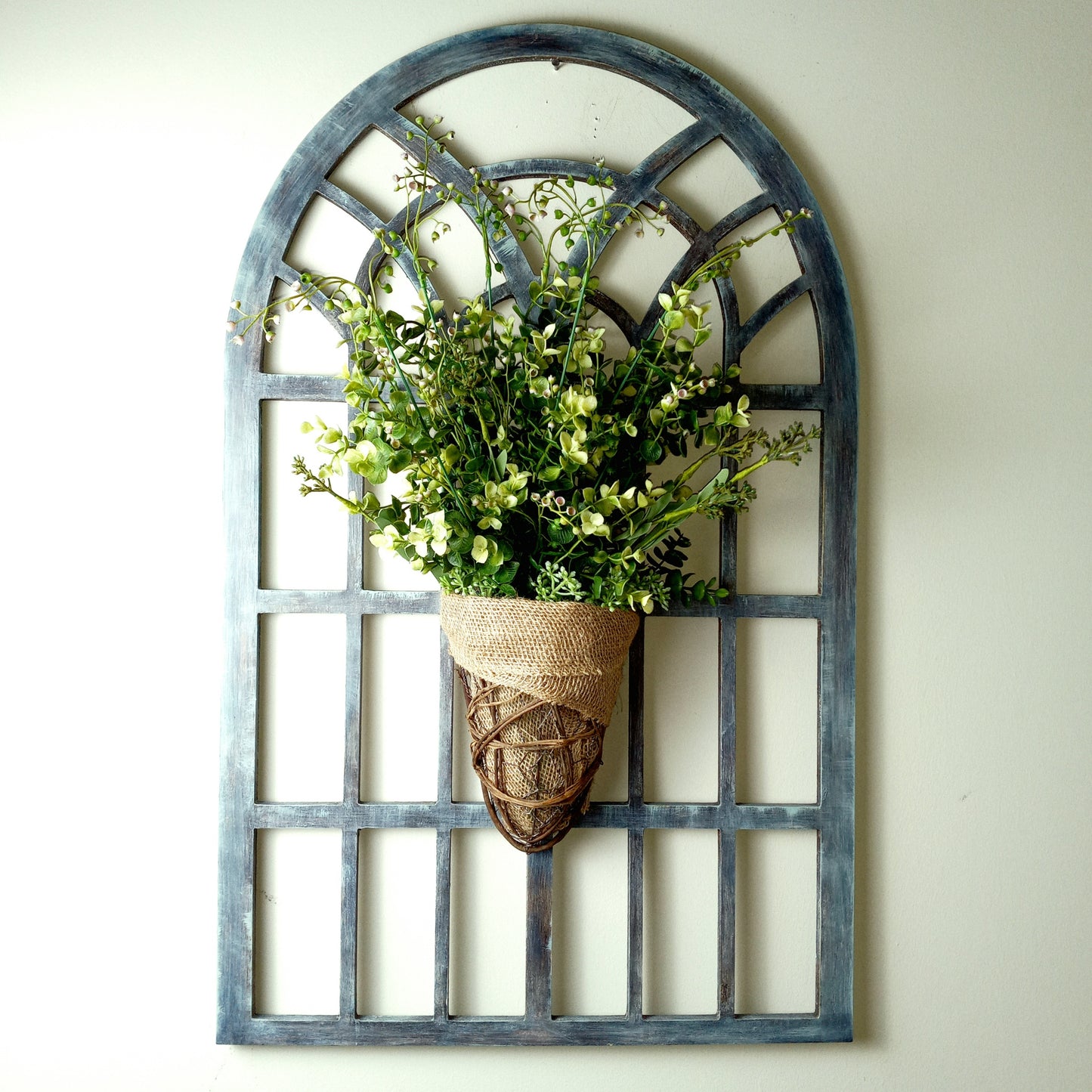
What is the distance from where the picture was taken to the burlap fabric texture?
965 mm

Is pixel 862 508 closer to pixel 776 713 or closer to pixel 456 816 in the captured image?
pixel 776 713

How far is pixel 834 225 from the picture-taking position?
123 centimetres

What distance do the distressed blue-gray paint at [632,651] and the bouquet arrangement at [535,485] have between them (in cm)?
10

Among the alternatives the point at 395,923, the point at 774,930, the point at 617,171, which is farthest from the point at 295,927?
the point at 617,171

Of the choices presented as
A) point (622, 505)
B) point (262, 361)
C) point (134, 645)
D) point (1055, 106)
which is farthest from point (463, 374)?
point (1055, 106)

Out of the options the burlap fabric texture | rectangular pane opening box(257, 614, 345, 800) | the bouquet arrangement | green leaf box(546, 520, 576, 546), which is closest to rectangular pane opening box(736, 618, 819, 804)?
the bouquet arrangement

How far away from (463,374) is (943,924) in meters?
1.02

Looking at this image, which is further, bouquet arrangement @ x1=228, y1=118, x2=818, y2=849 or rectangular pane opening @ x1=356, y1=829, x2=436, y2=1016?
rectangular pane opening @ x1=356, y1=829, x2=436, y2=1016

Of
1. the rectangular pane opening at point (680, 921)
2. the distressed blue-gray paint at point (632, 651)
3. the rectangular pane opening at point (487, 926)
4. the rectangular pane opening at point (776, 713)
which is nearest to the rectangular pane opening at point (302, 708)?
the distressed blue-gray paint at point (632, 651)

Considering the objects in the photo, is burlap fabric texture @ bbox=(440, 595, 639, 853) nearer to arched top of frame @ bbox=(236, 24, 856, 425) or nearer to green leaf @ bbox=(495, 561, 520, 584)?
green leaf @ bbox=(495, 561, 520, 584)

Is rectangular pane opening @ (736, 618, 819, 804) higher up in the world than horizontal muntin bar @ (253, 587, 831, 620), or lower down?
lower down

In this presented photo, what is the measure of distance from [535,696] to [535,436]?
1.01 feet

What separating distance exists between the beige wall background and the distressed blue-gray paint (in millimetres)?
53

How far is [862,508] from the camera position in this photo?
1.23m
